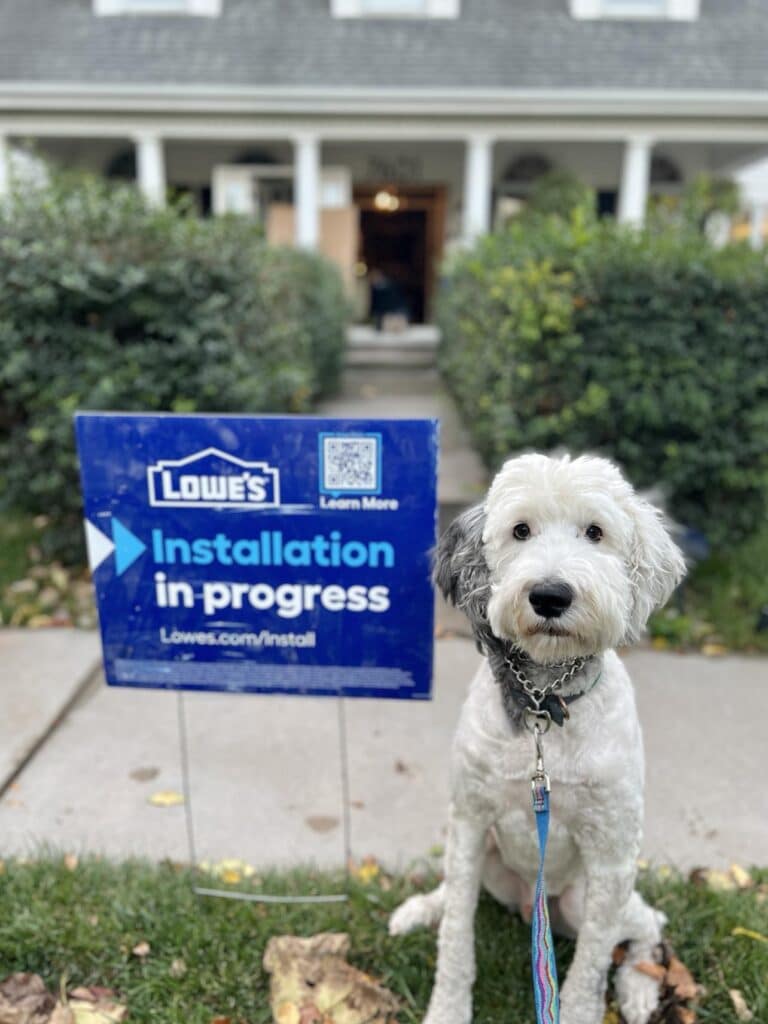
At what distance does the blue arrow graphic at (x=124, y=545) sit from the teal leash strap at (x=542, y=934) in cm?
128

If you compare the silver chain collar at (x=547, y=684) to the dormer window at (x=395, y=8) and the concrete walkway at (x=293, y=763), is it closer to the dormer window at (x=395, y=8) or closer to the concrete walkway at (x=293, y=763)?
the concrete walkway at (x=293, y=763)

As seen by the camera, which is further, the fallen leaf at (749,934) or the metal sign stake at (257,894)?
the metal sign stake at (257,894)

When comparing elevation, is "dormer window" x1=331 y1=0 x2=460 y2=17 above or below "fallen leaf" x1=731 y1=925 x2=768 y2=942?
above

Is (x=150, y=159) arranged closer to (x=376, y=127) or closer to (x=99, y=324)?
(x=376, y=127)

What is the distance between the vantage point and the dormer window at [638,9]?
14.7 m

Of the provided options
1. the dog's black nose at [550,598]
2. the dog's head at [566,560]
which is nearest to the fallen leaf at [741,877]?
the dog's head at [566,560]

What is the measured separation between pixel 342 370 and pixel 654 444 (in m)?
6.74

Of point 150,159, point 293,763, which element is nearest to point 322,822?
point 293,763

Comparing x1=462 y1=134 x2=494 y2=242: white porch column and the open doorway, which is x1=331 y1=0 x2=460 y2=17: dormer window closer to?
x1=462 y1=134 x2=494 y2=242: white porch column

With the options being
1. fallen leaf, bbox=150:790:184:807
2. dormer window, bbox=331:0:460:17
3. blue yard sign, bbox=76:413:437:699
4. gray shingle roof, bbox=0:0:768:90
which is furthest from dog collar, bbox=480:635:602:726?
dormer window, bbox=331:0:460:17

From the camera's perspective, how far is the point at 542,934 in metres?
1.85

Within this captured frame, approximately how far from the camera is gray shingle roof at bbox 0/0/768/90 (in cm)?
1359

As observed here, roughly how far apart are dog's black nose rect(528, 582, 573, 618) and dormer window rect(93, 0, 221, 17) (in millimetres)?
16045

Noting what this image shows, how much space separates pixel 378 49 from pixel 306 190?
2728 millimetres
